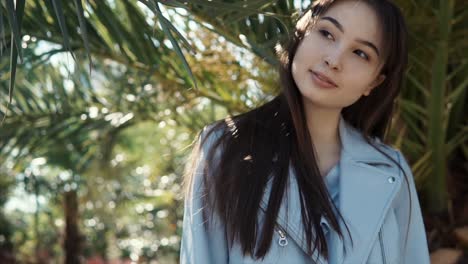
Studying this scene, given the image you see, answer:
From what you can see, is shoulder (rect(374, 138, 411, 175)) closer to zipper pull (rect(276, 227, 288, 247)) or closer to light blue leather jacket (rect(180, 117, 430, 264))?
light blue leather jacket (rect(180, 117, 430, 264))

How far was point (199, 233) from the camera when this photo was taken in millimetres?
2043

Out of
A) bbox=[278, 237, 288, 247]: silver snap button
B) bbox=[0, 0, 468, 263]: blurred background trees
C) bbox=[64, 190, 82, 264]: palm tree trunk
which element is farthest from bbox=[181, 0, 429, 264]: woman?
bbox=[64, 190, 82, 264]: palm tree trunk

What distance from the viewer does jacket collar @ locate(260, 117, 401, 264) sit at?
2.08 metres

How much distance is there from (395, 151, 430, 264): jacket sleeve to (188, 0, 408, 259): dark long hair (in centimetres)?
25

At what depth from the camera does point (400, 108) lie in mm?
3143

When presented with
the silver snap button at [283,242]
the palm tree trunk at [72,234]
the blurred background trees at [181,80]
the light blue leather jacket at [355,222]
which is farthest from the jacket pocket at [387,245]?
the palm tree trunk at [72,234]

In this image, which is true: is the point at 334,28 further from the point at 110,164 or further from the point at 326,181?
the point at 110,164

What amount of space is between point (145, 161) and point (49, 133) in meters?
2.18

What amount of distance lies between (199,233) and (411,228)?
2.01 feet

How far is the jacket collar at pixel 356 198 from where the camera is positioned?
2080 millimetres

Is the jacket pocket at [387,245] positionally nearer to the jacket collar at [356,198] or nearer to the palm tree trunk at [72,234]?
the jacket collar at [356,198]

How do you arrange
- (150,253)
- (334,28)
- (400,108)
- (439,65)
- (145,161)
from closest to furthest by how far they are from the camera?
(334,28) → (439,65) → (400,108) → (145,161) → (150,253)

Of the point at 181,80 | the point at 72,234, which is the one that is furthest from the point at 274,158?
the point at 72,234

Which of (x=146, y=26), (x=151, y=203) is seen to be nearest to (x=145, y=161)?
(x=151, y=203)
